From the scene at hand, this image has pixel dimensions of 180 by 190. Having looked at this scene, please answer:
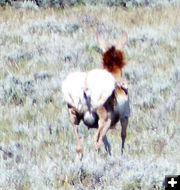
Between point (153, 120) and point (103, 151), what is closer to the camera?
point (103, 151)

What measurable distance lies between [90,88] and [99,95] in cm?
11

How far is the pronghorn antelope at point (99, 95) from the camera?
201 inches

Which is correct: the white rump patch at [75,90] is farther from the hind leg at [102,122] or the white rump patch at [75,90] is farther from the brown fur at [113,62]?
the brown fur at [113,62]

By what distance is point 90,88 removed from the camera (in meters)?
5.07

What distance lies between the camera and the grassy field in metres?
5.09

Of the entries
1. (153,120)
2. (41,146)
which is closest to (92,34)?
(153,120)

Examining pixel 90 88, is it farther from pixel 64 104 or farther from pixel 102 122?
pixel 64 104

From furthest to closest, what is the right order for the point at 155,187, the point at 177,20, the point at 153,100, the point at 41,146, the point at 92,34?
the point at 177,20, the point at 92,34, the point at 153,100, the point at 41,146, the point at 155,187

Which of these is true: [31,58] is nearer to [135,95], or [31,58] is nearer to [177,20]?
[135,95]

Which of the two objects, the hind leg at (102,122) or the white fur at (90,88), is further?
the hind leg at (102,122)

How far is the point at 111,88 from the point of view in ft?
16.9

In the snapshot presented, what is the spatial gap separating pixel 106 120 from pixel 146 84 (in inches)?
142

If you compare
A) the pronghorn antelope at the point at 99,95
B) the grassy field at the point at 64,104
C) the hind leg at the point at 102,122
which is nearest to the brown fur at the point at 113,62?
the pronghorn antelope at the point at 99,95

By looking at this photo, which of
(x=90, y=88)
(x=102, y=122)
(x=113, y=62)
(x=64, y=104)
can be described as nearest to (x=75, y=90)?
(x=90, y=88)
